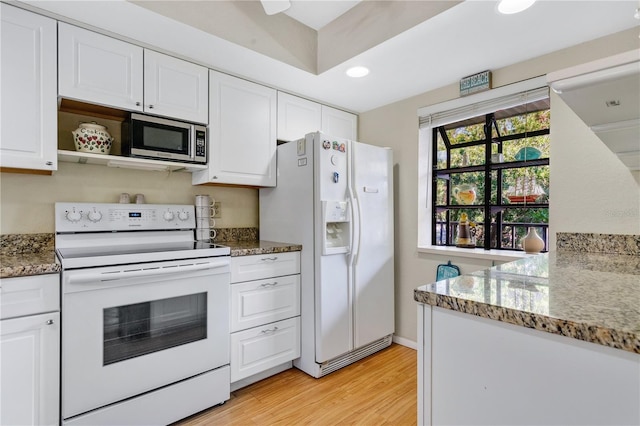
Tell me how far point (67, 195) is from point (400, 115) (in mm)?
2620

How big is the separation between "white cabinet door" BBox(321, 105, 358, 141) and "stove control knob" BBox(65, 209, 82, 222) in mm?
1962

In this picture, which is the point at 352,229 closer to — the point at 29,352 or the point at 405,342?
the point at 405,342

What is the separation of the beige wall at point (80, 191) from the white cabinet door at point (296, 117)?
698 millimetres

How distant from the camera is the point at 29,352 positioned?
144cm

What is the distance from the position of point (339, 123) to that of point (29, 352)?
2.70 meters

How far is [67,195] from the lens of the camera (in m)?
2.04

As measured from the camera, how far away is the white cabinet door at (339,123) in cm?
303

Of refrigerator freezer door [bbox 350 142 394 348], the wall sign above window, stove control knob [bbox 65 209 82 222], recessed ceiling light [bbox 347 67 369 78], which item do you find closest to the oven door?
stove control knob [bbox 65 209 82 222]

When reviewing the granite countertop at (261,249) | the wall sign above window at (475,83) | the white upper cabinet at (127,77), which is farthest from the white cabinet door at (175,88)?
the wall sign above window at (475,83)

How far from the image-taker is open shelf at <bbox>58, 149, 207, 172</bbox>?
1.89m

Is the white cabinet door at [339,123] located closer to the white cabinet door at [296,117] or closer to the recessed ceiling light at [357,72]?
the white cabinet door at [296,117]

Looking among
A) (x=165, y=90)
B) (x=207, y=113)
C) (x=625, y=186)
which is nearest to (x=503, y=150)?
(x=625, y=186)

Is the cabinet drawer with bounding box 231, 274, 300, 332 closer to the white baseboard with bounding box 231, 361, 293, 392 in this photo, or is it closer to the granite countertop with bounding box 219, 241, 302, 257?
the granite countertop with bounding box 219, 241, 302, 257

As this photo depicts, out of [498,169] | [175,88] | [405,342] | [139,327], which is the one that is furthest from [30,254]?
[498,169]
